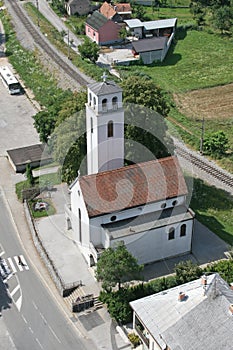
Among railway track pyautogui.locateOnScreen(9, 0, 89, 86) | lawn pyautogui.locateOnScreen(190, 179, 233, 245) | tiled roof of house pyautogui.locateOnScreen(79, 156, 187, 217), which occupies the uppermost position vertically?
tiled roof of house pyautogui.locateOnScreen(79, 156, 187, 217)

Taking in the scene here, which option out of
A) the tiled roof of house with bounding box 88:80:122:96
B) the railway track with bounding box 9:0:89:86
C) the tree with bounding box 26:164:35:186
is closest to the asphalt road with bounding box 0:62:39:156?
the tree with bounding box 26:164:35:186

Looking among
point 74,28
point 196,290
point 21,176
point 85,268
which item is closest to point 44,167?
point 21,176

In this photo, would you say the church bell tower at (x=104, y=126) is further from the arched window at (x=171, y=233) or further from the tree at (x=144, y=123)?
the arched window at (x=171, y=233)

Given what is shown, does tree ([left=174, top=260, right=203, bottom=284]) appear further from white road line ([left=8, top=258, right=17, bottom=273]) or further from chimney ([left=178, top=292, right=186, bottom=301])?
white road line ([left=8, top=258, right=17, bottom=273])

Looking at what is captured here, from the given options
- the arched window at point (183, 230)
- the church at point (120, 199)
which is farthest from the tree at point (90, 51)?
the arched window at point (183, 230)

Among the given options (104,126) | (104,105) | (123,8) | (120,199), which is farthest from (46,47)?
(120,199)

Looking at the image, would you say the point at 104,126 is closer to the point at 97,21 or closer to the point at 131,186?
the point at 131,186
